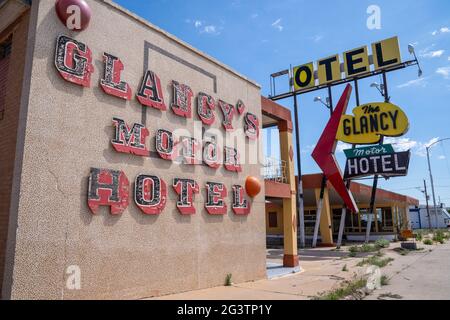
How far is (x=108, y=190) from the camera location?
23.0 ft

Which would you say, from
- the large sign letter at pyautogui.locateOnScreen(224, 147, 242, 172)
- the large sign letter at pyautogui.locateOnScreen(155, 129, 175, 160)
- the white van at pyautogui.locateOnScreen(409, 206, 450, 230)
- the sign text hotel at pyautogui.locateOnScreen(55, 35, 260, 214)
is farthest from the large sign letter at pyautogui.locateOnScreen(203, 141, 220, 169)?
the white van at pyautogui.locateOnScreen(409, 206, 450, 230)

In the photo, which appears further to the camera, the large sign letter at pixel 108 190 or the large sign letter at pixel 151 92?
the large sign letter at pixel 151 92

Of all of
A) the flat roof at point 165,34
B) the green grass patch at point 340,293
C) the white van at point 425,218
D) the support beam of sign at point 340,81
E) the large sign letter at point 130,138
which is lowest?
the green grass patch at point 340,293

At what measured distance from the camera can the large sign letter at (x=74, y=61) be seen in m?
6.64

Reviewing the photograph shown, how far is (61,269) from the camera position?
20.3ft

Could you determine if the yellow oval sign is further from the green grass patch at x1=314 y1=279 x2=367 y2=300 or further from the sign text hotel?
the green grass patch at x1=314 y1=279 x2=367 y2=300

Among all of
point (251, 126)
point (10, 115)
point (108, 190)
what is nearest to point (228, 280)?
point (108, 190)

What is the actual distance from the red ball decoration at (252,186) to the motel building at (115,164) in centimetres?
4

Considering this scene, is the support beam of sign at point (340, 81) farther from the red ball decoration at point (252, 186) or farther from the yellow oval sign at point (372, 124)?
the red ball decoration at point (252, 186)

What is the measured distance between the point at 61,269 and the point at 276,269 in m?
8.32

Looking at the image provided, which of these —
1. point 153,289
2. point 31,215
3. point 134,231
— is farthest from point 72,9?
point 153,289

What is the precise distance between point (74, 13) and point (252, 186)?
650cm
